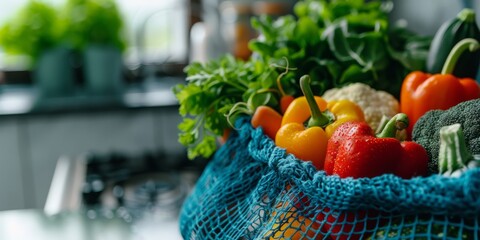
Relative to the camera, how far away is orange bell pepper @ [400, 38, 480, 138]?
23.5 inches

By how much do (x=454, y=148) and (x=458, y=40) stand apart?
0.32 m

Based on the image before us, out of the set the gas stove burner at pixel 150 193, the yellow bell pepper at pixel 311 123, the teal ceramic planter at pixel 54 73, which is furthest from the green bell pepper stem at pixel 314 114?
the teal ceramic planter at pixel 54 73

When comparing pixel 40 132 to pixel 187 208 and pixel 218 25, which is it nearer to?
pixel 218 25

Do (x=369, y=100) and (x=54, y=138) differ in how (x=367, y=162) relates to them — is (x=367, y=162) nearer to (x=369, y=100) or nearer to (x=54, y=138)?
(x=369, y=100)

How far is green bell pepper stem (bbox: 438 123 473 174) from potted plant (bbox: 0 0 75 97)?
69.7 inches

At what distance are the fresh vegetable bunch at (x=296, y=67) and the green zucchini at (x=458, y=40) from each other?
0.13 ft

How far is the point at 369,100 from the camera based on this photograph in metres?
0.65

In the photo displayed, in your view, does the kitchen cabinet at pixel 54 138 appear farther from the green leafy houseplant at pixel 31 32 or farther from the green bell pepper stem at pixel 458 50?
the green bell pepper stem at pixel 458 50

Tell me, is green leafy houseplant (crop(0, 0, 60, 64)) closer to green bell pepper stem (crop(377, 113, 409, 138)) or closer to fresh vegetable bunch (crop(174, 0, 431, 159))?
fresh vegetable bunch (crop(174, 0, 431, 159))

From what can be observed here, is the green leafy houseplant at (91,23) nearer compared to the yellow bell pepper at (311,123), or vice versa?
the yellow bell pepper at (311,123)

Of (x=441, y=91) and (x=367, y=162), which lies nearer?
(x=367, y=162)

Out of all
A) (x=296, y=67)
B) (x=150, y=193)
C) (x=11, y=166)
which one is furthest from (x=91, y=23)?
(x=296, y=67)

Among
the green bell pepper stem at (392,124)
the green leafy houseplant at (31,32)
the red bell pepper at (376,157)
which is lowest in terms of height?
the green leafy houseplant at (31,32)

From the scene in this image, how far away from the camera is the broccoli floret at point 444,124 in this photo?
483mm
